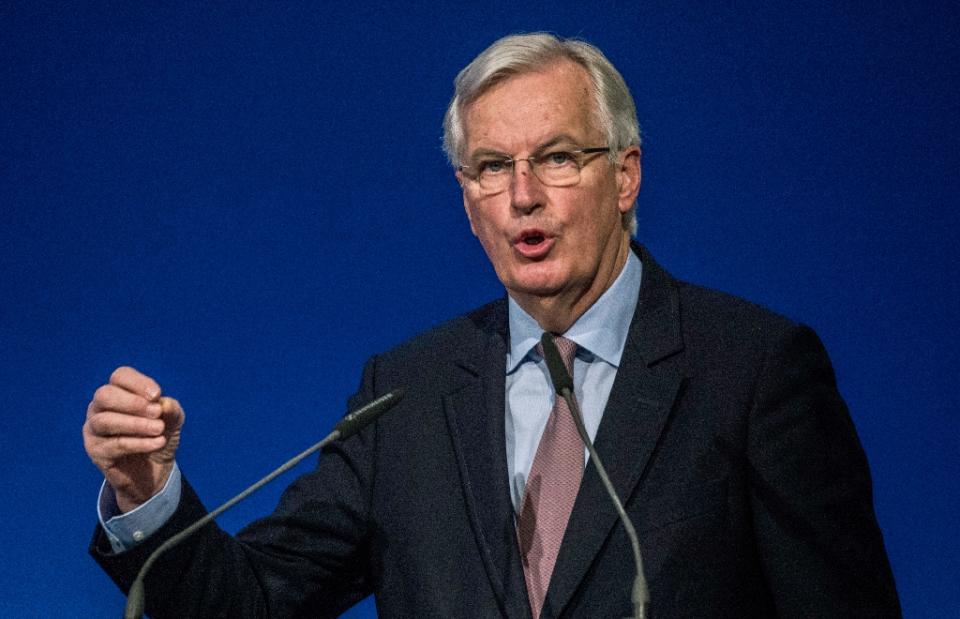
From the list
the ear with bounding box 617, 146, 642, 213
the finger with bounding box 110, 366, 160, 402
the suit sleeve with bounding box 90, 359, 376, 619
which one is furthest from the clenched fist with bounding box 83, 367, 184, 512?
the ear with bounding box 617, 146, 642, 213

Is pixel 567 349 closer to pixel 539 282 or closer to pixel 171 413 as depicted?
pixel 539 282

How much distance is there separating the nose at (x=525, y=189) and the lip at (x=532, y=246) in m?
0.03

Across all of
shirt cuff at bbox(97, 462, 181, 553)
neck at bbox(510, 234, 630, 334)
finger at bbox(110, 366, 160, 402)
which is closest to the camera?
finger at bbox(110, 366, 160, 402)

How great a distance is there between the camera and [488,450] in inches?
64.7

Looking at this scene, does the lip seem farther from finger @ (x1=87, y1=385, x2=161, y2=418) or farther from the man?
finger @ (x1=87, y1=385, x2=161, y2=418)

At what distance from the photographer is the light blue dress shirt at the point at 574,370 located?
1.65 meters

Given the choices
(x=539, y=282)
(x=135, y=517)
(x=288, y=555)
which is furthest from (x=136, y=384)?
(x=539, y=282)

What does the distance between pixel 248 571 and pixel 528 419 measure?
432 millimetres

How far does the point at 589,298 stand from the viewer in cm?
176

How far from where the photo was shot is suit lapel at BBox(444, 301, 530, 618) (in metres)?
1.53

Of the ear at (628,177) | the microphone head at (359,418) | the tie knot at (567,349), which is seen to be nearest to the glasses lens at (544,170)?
the ear at (628,177)

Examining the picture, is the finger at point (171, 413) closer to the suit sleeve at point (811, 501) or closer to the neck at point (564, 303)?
the neck at point (564, 303)

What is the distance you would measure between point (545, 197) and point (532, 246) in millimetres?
71

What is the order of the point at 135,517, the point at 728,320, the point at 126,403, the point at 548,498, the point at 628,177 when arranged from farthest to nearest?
the point at 628,177 → the point at 728,320 → the point at 548,498 → the point at 135,517 → the point at 126,403
